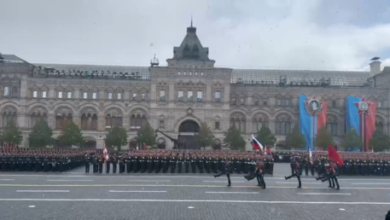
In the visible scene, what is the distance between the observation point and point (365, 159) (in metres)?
29.5

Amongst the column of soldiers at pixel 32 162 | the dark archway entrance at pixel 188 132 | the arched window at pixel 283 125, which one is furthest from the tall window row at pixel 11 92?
the arched window at pixel 283 125

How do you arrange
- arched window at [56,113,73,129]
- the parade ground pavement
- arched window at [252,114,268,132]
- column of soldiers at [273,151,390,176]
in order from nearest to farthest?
1. the parade ground pavement
2. column of soldiers at [273,151,390,176]
3. arched window at [56,113,73,129]
4. arched window at [252,114,268,132]

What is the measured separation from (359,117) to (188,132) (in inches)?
954

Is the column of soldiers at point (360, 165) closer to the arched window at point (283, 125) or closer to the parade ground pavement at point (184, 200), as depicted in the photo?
the parade ground pavement at point (184, 200)

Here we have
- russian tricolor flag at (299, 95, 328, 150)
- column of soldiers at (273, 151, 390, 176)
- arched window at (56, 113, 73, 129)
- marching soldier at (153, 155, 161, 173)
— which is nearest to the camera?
marching soldier at (153, 155, 161, 173)

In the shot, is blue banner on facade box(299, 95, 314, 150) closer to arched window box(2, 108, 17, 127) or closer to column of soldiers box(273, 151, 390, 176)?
column of soldiers box(273, 151, 390, 176)

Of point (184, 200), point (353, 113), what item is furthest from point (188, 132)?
point (184, 200)

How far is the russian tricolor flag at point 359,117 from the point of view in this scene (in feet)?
188

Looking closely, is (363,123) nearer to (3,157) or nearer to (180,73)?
(180,73)

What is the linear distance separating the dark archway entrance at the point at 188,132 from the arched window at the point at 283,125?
12.0 m

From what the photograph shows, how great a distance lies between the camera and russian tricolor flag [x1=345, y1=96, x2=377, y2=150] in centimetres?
5745

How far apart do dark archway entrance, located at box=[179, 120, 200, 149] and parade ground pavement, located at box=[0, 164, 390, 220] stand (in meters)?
35.0

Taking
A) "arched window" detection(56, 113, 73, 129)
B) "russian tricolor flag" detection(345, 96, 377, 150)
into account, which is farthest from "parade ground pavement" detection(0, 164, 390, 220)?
"arched window" detection(56, 113, 73, 129)

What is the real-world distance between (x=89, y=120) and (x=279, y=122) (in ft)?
90.5
